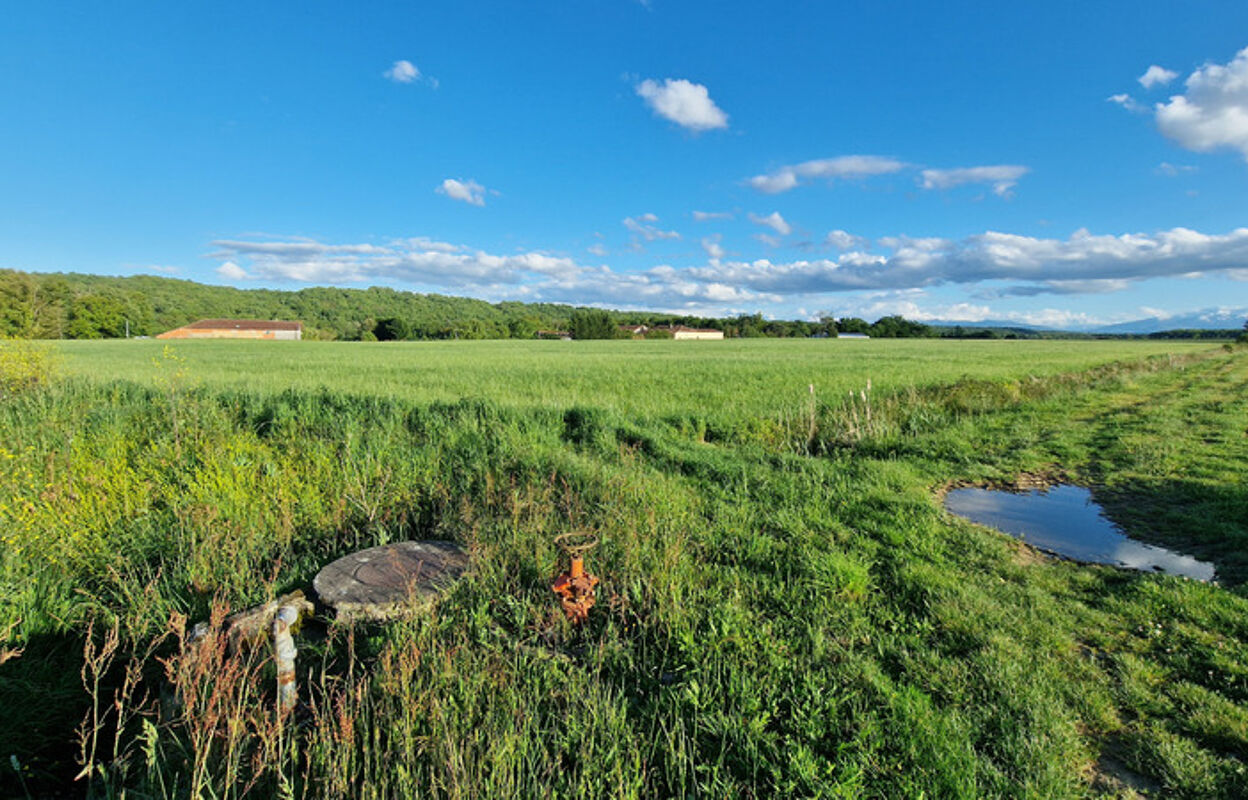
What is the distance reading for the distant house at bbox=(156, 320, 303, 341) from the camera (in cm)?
9175

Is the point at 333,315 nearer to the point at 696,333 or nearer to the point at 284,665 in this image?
the point at 696,333

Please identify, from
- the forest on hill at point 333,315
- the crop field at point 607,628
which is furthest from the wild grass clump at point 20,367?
the forest on hill at point 333,315

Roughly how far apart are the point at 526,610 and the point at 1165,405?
2287 centimetres

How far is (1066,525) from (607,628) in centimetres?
738

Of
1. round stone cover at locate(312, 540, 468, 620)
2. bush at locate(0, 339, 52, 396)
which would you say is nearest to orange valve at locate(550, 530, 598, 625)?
round stone cover at locate(312, 540, 468, 620)

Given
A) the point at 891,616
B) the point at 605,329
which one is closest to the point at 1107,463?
the point at 891,616

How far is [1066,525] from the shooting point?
7.70 meters

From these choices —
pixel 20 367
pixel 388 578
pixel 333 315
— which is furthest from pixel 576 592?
pixel 333 315

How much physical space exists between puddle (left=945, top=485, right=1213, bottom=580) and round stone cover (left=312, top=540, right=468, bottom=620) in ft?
23.4

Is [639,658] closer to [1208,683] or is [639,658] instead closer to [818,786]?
[818,786]

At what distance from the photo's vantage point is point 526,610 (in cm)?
448

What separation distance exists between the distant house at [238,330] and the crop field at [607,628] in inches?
3880

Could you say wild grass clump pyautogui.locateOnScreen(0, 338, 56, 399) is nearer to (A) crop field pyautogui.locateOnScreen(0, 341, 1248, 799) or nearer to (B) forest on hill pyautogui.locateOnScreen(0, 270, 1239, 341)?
(A) crop field pyautogui.locateOnScreen(0, 341, 1248, 799)

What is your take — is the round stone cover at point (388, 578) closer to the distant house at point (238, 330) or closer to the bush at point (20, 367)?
the bush at point (20, 367)
